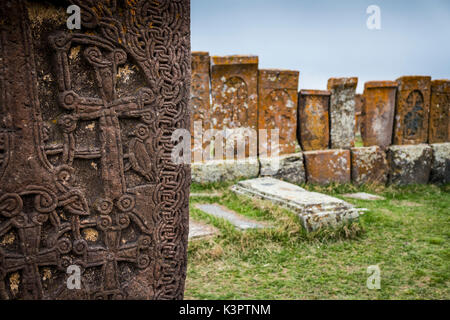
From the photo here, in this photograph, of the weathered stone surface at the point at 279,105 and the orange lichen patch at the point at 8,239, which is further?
the weathered stone surface at the point at 279,105

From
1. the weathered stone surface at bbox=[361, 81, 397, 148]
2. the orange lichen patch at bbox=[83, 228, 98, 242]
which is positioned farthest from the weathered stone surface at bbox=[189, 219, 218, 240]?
the weathered stone surface at bbox=[361, 81, 397, 148]

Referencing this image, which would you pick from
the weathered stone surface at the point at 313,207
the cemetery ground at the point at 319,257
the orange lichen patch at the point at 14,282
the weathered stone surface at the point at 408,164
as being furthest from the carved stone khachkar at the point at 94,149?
the weathered stone surface at the point at 408,164

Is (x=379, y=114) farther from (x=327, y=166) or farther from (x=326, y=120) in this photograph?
(x=327, y=166)

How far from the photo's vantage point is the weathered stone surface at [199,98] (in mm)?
5078

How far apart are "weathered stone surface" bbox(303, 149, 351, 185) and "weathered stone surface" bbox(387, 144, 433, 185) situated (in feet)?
2.79

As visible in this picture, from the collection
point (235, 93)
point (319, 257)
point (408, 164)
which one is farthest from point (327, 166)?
point (319, 257)

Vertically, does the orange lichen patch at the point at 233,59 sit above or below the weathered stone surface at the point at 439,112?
above

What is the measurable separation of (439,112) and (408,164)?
1.15 m

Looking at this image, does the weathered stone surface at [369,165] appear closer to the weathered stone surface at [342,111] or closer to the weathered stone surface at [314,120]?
the weathered stone surface at [342,111]

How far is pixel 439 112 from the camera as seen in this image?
20.4ft

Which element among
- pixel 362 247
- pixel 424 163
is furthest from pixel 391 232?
pixel 424 163

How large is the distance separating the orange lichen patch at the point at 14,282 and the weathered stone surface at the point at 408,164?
18.7ft

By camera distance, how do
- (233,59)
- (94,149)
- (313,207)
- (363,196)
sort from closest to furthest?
1. (94,149)
2. (313,207)
3. (233,59)
4. (363,196)

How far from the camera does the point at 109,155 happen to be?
180 cm
